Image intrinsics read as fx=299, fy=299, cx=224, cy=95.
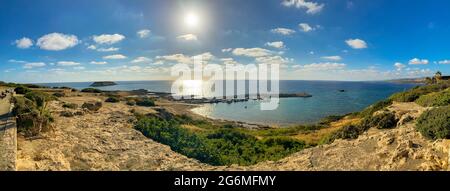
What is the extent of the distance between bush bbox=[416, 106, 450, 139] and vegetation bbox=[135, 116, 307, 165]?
565 centimetres

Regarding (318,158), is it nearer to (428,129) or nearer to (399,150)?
(399,150)

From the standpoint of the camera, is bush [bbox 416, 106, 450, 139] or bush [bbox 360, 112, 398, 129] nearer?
bush [bbox 416, 106, 450, 139]

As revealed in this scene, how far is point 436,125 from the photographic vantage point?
9.62 meters

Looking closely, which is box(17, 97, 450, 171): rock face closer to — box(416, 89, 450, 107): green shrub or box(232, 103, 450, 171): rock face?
box(232, 103, 450, 171): rock face

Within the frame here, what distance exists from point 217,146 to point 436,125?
10196 mm

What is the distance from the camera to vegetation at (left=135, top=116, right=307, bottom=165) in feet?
42.9

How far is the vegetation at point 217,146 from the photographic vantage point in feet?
42.9

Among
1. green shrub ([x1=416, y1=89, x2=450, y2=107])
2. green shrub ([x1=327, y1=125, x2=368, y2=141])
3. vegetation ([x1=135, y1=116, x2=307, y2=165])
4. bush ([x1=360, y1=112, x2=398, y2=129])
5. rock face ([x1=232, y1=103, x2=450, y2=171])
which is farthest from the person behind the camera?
green shrub ([x1=416, y1=89, x2=450, y2=107])

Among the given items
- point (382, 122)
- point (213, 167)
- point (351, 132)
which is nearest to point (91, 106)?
point (213, 167)

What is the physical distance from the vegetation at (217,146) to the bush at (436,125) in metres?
5.65

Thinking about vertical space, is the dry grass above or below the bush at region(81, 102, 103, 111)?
below

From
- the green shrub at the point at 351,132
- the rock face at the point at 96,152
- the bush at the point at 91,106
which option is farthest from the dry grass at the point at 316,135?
the bush at the point at 91,106

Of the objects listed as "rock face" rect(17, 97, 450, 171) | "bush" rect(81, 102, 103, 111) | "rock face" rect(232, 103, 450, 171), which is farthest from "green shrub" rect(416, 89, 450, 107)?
"bush" rect(81, 102, 103, 111)

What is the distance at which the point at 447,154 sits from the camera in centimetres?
808
